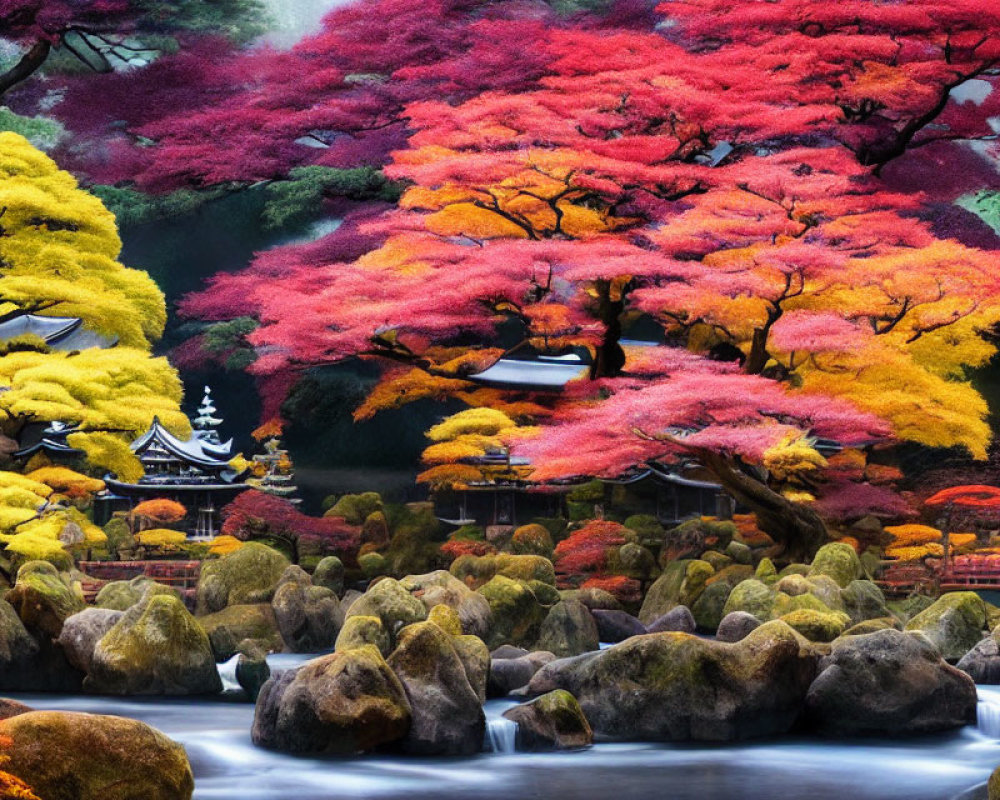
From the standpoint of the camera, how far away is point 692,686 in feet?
34.2

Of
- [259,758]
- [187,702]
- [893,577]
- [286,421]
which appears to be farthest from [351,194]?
[259,758]

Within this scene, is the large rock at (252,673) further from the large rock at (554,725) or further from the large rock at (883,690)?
the large rock at (883,690)

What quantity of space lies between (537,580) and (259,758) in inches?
227

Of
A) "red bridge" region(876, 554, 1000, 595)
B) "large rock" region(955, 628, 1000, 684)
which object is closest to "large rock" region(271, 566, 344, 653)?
"large rock" region(955, 628, 1000, 684)

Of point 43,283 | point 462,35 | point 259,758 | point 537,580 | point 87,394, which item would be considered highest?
point 462,35

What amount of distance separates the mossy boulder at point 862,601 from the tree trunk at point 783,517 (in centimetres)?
180

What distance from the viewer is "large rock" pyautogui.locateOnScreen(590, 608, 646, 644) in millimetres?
14789

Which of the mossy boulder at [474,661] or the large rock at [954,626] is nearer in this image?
the mossy boulder at [474,661]

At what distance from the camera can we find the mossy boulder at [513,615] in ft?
45.1

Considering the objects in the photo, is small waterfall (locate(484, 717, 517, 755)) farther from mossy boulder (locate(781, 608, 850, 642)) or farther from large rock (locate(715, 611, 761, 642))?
mossy boulder (locate(781, 608, 850, 642))

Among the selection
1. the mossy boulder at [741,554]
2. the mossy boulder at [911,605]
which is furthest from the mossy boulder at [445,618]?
the mossy boulder at [911,605]

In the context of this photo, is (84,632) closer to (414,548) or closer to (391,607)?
(391,607)

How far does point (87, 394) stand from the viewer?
45.1ft

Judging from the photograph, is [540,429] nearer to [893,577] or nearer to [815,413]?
[815,413]
